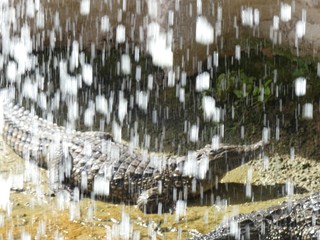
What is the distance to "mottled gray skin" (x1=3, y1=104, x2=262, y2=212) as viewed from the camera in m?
5.87

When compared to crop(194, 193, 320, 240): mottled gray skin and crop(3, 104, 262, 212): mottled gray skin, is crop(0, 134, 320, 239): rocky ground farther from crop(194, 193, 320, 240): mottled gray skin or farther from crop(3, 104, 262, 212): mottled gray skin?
crop(194, 193, 320, 240): mottled gray skin

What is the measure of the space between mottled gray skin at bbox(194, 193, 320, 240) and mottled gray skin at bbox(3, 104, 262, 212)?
50.1 inches

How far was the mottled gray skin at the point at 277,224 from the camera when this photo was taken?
174 inches

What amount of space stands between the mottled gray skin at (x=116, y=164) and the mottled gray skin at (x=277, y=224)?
4.18 feet

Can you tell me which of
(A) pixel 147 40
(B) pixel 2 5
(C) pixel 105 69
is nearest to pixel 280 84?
(A) pixel 147 40

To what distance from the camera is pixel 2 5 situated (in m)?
8.26

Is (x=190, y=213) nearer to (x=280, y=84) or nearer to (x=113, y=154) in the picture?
(x=113, y=154)

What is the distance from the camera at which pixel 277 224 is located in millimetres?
4516

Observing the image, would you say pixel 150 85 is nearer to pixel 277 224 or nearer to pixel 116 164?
pixel 116 164

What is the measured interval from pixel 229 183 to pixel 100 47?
280cm

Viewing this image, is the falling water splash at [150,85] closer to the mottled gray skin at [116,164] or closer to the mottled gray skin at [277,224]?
the mottled gray skin at [116,164]

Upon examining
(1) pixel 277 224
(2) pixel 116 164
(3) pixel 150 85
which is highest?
(3) pixel 150 85

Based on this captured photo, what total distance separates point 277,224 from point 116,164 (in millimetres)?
2005

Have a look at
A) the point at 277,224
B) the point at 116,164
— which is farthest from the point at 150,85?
the point at 277,224
